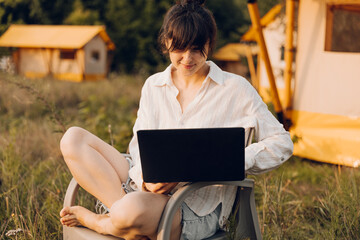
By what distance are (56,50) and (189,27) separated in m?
11.6

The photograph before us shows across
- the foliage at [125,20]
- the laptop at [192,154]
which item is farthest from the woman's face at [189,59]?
the foliage at [125,20]

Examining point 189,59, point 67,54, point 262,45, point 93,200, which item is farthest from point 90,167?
point 67,54

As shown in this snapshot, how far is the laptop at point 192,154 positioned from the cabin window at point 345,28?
3.66m

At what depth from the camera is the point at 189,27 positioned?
1.94 meters

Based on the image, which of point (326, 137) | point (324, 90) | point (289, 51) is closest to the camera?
point (326, 137)

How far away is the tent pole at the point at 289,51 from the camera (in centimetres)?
505

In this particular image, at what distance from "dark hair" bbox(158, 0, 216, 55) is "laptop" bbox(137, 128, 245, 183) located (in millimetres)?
494

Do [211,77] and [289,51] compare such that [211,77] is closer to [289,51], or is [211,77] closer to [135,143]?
[135,143]

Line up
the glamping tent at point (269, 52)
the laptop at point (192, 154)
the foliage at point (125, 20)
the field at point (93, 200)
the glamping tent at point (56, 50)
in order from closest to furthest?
the laptop at point (192, 154) → the field at point (93, 200) → the glamping tent at point (269, 52) → the glamping tent at point (56, 50) → the foliage at point (125, 20)

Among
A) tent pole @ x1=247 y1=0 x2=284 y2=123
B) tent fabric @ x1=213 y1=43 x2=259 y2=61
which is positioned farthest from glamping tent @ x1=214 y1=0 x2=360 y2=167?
tent fabric @ x1=213 y1=43 x2=259 y2=61

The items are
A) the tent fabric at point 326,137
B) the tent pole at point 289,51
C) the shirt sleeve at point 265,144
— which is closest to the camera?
the shirt sleeve at point 265,144

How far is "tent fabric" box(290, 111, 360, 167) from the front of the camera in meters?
4.52

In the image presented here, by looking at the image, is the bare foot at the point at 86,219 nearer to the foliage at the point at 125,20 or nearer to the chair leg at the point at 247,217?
the chair leg at the point at 247,217

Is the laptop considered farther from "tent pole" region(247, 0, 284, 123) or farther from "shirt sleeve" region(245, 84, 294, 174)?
"tent pole" region(247, 0, 284, 123)
